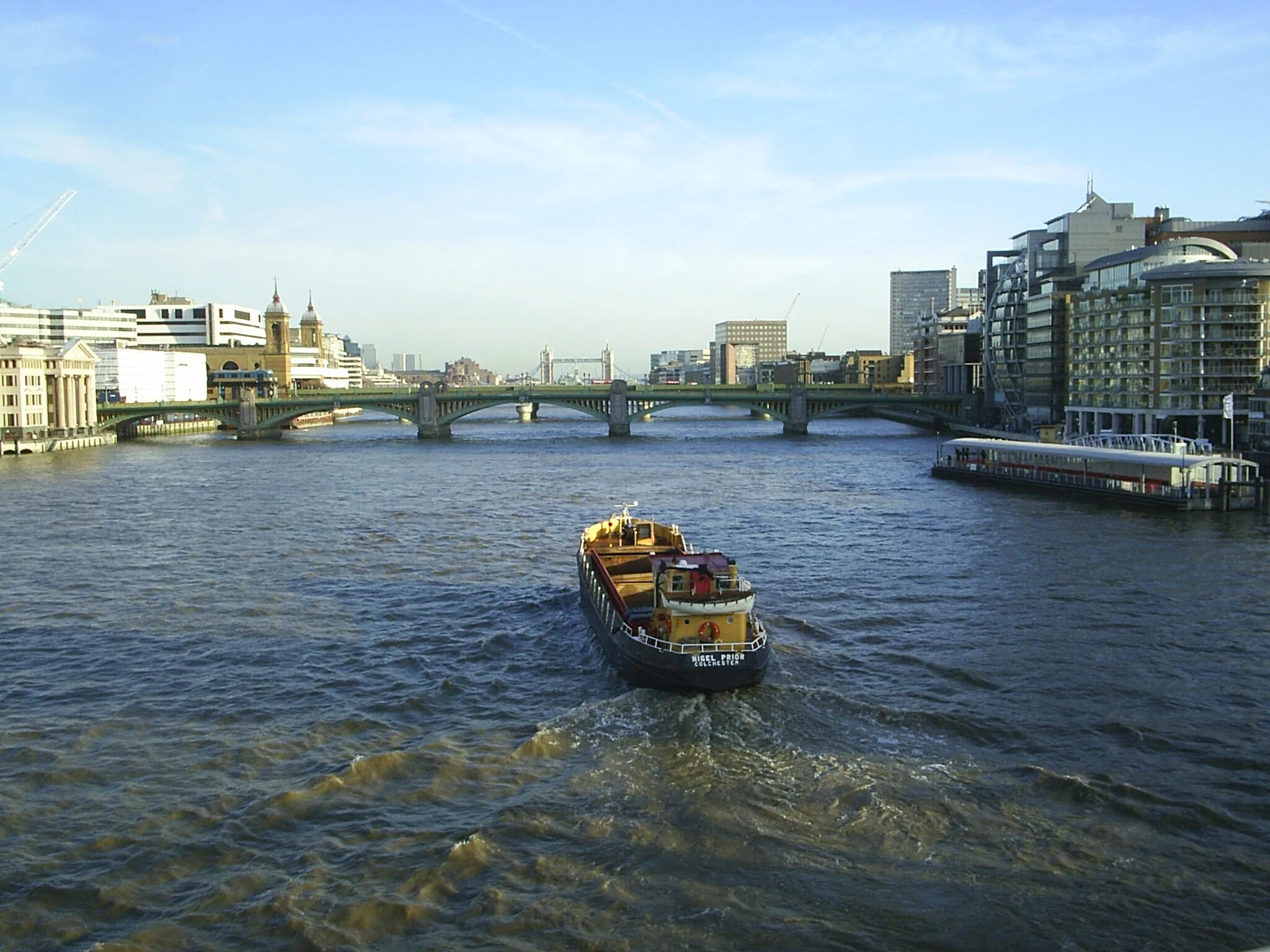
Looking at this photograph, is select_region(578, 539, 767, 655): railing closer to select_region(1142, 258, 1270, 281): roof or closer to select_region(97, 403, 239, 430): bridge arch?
select_region(1142, 258, 1270, 281): roof

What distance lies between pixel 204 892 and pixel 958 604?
1051 inches

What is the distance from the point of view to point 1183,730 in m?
25.3

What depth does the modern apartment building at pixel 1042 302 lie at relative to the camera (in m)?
114

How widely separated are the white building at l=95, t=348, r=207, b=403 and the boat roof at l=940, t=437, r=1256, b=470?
411 ft

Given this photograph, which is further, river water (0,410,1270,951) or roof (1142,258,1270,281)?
roof (1142,258,1270,281)

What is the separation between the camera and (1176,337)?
87438 mm

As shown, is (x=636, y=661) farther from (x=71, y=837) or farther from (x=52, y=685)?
(x=52, y=685)

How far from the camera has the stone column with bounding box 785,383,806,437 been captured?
452 feet

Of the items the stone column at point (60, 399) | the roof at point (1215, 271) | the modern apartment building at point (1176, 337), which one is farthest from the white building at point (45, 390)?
the roof at point (1215, 271)

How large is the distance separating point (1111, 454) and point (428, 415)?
288 ft

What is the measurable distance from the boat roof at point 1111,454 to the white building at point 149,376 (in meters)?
125

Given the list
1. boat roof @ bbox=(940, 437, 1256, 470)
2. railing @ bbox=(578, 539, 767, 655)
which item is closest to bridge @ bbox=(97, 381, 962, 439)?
boat roof @ bbox=(940, 437, 1256, 470)

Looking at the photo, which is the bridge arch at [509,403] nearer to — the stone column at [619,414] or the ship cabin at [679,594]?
the stone column at [619,414]

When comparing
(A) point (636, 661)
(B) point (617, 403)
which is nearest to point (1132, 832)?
(A) point (636, 661)
